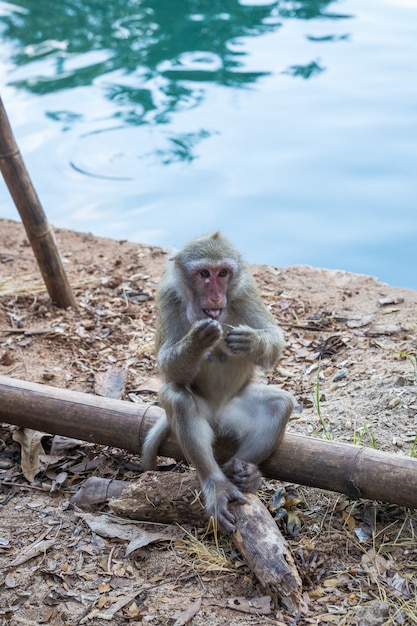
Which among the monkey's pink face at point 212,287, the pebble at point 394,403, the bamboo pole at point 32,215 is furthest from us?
the bamboo pole at point 32,215

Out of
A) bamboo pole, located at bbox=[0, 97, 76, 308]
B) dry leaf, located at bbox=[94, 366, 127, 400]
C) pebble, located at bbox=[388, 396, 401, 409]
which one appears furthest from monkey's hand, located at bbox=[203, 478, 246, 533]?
bamboo pole, located at bbox=[0, 97, 76, 308]

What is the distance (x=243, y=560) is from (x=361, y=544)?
2.24ft

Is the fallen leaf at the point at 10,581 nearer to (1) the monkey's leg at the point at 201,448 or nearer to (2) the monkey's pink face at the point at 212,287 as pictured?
(1) the monkey's leg at the point at 201,448

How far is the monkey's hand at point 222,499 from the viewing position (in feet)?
14.4

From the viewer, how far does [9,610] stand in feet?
13.3

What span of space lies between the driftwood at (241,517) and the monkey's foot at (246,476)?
6 centimetres

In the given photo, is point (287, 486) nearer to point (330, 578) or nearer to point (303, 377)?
point (330, 578)

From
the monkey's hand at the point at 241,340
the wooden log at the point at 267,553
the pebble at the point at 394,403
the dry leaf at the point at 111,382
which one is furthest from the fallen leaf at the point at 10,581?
the pebble at the point at 394,403

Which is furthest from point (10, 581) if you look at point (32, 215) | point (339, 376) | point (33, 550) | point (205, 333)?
point (32, 215)

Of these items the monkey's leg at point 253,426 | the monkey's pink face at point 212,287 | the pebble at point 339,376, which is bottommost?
the pebble at point 339,376

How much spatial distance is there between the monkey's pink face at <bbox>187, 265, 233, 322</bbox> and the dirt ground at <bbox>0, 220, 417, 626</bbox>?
1173mm

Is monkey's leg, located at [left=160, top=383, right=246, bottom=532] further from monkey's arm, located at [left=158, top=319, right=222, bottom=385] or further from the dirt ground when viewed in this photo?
the dirt ground

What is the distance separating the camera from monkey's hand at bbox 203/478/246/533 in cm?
439

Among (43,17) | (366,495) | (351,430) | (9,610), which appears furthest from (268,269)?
(43,17)
